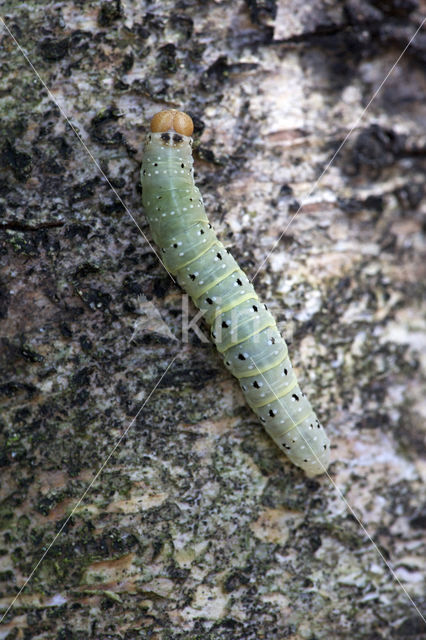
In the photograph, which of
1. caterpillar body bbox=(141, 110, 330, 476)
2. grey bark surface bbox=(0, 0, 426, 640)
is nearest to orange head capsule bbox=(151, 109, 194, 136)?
caterpillar body bbox=(141, 110, 330, 476)

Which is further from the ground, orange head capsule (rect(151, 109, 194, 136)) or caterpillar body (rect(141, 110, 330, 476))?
orange head capsule (rect(151, 109, 194, 136))

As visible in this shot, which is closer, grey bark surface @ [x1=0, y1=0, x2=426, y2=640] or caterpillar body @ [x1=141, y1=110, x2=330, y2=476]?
grey bark surface @ [x1=0, y1=0, x2=426, y2=640]

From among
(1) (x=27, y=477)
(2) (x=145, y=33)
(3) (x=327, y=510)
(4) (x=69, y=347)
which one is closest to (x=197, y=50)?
(2) (x=145, y=33)

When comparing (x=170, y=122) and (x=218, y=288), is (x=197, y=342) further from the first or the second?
(x=170, y=122)

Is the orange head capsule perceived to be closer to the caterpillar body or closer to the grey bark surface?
the caterpillar body

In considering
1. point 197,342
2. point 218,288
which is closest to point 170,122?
point 218,288

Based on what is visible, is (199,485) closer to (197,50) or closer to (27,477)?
(27,477)

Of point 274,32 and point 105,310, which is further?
point 274,32
